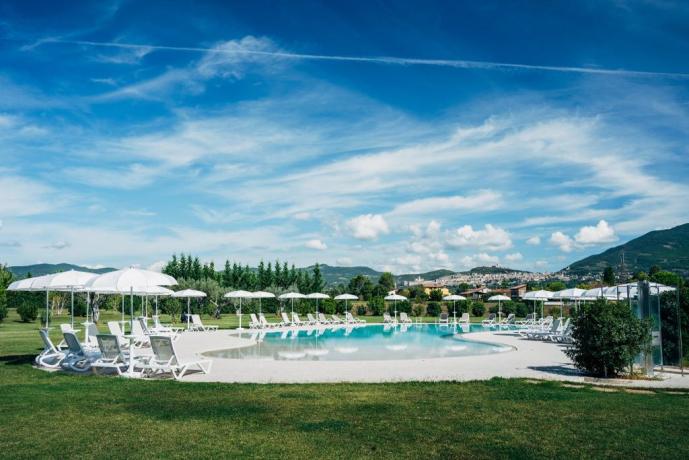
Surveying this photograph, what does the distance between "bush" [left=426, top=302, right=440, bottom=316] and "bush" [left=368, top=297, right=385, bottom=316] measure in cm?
317

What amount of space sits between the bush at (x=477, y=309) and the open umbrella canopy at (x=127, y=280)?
30.0 meters

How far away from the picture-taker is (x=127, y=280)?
11.4 m

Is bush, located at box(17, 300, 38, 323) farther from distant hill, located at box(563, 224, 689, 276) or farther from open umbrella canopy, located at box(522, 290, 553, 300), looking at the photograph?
distant hill, located at box(563, 224, 689, 276)

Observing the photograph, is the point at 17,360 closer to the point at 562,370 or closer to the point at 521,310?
the point at 562,370

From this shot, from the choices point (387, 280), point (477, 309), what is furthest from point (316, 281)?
point (387, 280)

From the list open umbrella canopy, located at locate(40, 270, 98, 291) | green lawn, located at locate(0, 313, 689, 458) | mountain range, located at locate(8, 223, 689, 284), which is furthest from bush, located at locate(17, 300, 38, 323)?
mountain range, located at locate(8, 223, 689, 284)

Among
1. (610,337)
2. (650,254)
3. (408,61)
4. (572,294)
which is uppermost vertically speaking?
(408,61)

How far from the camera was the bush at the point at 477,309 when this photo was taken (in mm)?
38844

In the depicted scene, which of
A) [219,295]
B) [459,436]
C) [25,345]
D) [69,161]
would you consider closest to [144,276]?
[25,345]

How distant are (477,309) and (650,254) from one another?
88096mm

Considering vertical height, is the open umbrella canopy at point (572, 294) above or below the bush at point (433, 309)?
above

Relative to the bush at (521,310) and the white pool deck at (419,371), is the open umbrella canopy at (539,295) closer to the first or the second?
the white pool deck at (419,371)

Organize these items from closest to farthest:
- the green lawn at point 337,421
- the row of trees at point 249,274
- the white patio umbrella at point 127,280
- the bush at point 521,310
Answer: the green lawn at point 337,421, the white patio umbrella at point 127,280, the bush at point 521,310, the row of trees at point 249,274

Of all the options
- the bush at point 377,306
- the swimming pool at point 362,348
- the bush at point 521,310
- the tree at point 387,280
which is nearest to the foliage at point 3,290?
the swimming pool at point 362,348
